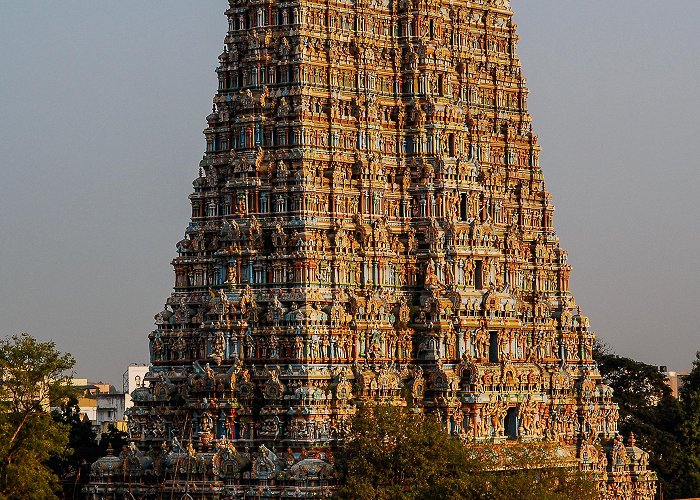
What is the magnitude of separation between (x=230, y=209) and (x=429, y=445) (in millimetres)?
14260

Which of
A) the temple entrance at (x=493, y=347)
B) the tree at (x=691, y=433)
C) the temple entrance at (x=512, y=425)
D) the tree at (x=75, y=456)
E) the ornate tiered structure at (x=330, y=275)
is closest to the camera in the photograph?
the ornate tiered structure at (x=330, y=275)

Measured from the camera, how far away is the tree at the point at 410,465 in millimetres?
88000

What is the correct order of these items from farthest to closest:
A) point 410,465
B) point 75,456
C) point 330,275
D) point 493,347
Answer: point 75,456, point 493,347, point 330,275, point 410,465

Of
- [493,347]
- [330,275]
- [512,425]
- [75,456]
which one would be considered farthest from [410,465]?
[75,456]

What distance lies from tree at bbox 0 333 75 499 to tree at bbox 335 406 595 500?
13.0m

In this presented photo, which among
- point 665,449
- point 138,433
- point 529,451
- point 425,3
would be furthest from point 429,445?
point 665,449

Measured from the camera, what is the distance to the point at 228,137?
3898 inches

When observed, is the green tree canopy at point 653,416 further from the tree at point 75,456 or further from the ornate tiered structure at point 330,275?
the tree at point 75,456

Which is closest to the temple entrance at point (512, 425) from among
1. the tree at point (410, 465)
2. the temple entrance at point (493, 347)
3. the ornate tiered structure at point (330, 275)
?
the ornate tiered structure at point (330, 275)

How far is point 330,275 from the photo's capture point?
9581 centimetres

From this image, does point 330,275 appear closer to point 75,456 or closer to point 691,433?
point 75,456

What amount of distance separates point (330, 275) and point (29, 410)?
13950 millimetres

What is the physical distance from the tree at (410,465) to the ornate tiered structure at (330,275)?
5.56ft

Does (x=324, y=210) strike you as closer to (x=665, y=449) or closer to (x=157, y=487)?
(x=157, y=487)
